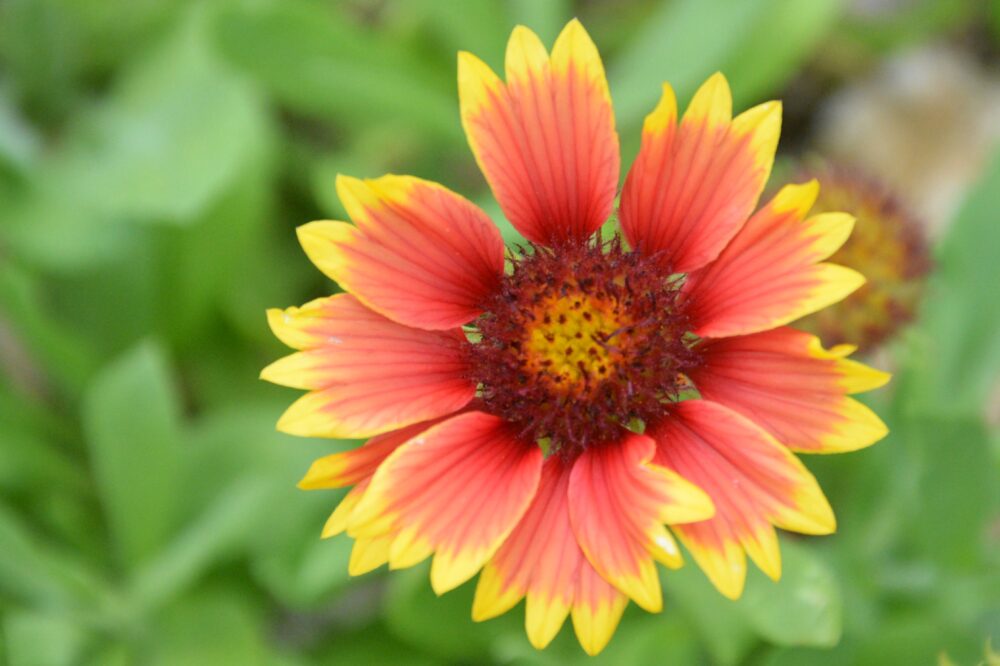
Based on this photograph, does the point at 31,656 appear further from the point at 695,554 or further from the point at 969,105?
the point at 969,105

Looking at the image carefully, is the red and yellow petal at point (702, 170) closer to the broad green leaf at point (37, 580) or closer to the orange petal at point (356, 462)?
the orange petal at point (356, 462)

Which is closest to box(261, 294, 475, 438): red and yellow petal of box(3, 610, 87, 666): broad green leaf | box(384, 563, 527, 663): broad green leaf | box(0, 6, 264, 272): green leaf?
box(384, 563, 527, 663): broad green leaf

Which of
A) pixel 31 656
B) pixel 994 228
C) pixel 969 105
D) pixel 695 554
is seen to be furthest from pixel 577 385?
pixel 969 105

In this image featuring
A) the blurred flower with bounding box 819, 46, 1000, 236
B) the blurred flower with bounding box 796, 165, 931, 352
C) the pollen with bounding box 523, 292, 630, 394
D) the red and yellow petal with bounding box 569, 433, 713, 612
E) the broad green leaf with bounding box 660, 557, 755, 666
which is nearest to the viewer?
the red and yellow petal with bounding box 569, 433, 713, 612

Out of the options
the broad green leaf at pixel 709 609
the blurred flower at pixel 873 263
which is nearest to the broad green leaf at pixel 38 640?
the broad green leaf at pixel 709 609

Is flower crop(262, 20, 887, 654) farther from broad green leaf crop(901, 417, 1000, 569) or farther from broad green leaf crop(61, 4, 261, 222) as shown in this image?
broad green leaf crop(61, 4, 261, 222)

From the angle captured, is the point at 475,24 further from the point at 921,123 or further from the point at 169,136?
the point at 921,123

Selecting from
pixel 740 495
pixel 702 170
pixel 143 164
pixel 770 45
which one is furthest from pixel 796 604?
pixel 143 164
